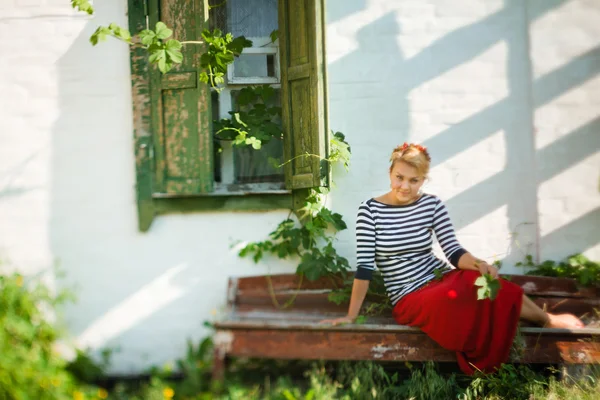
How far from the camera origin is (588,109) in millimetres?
4473

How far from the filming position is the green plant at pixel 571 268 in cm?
430

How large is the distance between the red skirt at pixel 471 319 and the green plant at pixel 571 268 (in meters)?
1.03

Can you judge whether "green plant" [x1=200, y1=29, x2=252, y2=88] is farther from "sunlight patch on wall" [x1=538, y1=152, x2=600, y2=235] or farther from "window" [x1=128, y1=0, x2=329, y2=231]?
"sunlight patch on wall" [x1=538, y1=152, x2=600, y2=235]

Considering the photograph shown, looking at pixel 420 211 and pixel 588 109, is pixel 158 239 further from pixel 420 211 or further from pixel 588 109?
pixel 588 109

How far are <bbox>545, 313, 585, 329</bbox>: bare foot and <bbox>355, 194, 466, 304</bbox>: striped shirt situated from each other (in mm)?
744

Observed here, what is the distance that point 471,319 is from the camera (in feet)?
11.4

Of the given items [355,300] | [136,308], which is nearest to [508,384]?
[355,300]

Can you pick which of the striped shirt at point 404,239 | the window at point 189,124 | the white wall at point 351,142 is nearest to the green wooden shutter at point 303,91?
the window at point 189,124

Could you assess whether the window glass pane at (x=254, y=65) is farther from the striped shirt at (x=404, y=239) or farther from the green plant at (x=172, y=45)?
the striped shirt at (x=404, y=239)

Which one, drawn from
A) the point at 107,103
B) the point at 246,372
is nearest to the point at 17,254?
the point at 107,103

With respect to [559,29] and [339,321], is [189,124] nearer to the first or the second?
[339,321]

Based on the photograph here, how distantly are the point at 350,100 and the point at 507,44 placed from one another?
131cm

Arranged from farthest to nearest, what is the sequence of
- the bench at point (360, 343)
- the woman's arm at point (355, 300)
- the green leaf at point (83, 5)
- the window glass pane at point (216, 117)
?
the window glass pane at point (216, 117) < the green leaf at point (83, 5) < the woman's arm at point (355, 300) < the bench at point (360, 343)

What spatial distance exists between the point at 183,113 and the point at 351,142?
1290 millimetres
